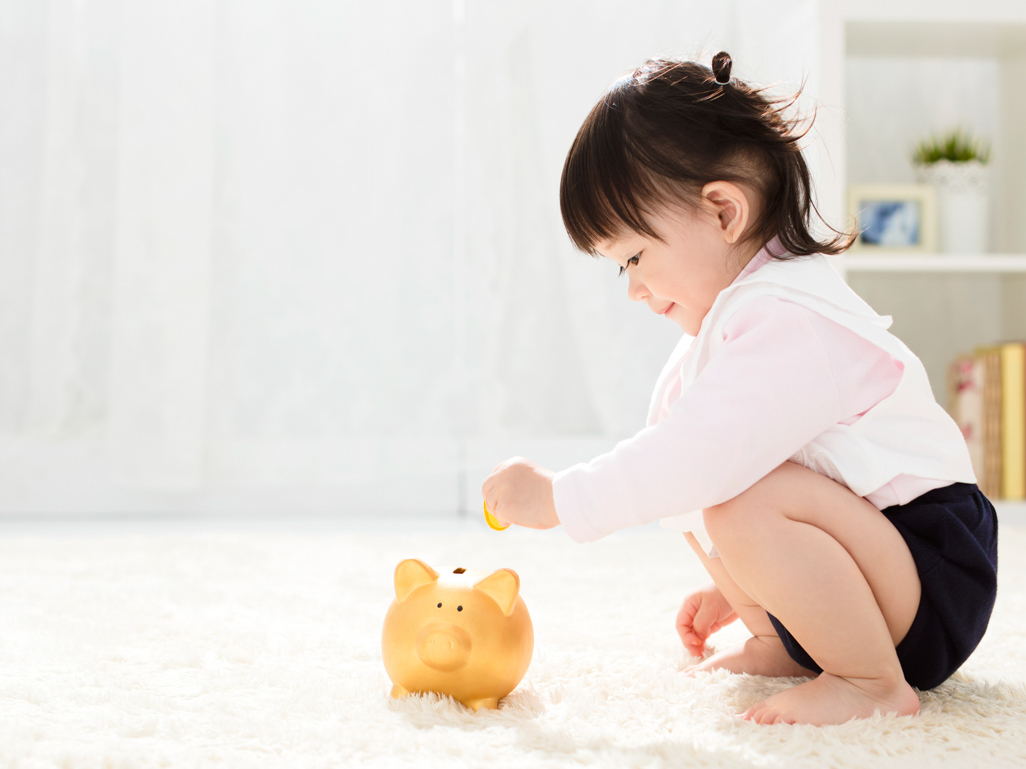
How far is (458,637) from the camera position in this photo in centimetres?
60

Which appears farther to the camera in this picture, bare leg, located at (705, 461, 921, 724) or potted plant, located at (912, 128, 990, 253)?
potted plant, located at (912, 128, 990, 253)

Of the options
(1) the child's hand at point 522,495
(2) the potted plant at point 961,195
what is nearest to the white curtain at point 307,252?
(2) the potted plant at point 961,195

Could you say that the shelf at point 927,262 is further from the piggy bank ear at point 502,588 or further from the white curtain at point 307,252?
the piggy bank ear at point 502,588

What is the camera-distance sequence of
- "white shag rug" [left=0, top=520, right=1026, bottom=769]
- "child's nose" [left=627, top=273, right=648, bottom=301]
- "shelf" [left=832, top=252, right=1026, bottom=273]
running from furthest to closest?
"shelf" [left=832, top=252, right=1026, bottom=273] < "child's nose" [left=627, top=273, right=648, bottom=301] < "white shag rug" [left=0, top=520, right=1026, bottom=769]

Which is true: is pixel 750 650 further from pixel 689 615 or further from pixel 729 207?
pixel 729 207

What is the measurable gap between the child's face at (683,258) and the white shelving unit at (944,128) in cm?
101

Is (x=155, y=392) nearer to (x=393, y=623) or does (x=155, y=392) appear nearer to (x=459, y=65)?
(x=459, y=65)

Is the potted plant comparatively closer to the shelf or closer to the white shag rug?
the shelf

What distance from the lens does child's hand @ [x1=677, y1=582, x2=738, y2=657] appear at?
30.5 inches

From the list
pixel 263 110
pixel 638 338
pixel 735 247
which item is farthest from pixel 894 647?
pixel 263 110

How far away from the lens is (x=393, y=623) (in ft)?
2.05

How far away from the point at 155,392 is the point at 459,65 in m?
0.95

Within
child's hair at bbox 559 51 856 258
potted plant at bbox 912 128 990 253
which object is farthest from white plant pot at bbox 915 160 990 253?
child's hair at bbox 559 51 856 258

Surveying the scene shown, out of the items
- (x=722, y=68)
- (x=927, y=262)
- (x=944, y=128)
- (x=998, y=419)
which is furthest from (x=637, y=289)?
(x=944, y=128)
